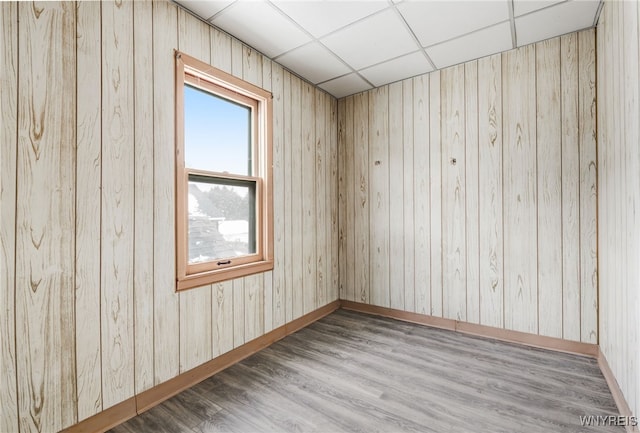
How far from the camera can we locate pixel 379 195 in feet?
11.8

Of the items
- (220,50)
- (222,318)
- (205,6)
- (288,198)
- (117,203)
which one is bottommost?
(222,318)

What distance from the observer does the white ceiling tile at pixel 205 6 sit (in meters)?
2.09

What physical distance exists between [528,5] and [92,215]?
3238 millimetres

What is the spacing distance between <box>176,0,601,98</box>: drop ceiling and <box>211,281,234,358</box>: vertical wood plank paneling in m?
2.08

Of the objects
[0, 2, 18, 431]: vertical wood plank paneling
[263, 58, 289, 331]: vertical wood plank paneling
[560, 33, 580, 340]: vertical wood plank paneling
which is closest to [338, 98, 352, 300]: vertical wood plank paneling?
[263, 58, 289, 331]: vertical wood plank paneling

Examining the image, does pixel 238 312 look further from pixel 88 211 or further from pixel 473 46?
pixel 473 46

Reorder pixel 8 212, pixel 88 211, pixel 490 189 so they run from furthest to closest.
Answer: pixel 490 189, pixel 88 211, pixel 8 212

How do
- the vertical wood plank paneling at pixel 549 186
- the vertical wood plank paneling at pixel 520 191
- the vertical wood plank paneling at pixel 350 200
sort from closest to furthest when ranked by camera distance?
the vertical wood plank paneling at pixel 549 186 < the vertical wood plank paneling at pixel 520 191 < the vertical wood plank paneling at pixel 350 200

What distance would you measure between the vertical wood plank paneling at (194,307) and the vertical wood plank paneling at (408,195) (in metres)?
2.12

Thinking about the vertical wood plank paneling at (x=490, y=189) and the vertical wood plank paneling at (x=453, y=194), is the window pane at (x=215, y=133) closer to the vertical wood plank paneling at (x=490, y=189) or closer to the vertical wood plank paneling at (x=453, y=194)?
the vertical wood plank paneling at (x=453, y=194)

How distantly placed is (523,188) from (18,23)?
362 cm

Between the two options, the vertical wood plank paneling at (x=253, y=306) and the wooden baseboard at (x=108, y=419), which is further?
the vertical wood plank paneling at (x=253, y=306)

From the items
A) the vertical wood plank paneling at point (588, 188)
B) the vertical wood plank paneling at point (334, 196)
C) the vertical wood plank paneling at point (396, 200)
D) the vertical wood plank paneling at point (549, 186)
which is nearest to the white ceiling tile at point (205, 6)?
the vertical wood plank paneling at point (334, 196)

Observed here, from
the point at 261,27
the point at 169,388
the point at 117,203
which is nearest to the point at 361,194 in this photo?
the point at 261,27
